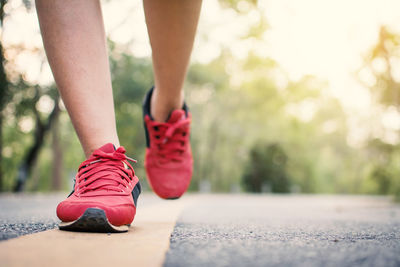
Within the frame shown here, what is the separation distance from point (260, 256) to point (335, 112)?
28122 millimetres

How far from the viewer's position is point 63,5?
3.82 feet

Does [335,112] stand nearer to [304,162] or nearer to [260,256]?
[304,162]

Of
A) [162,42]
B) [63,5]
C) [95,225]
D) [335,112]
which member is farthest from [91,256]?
[335,112]

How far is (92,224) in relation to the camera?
97 centimetres

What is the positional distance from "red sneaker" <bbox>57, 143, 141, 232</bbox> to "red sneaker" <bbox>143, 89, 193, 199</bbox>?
1.33 ft

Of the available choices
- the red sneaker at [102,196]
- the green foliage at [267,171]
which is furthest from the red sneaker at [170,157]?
the green foliage at [267,171]

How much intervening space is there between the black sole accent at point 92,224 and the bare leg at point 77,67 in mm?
267

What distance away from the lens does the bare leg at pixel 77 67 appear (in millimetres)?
1166

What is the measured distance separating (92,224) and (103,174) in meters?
0.18

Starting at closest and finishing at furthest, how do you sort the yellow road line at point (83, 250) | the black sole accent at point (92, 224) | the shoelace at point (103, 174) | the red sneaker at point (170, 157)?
the yellow road line at point (83, 250)
the black sole accent at point (92, 224)
the shoelace at point (103, 174)
the red sneaker at point (170, 157)

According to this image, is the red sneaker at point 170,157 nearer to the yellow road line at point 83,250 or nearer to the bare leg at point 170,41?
the bare leg at point 170,41

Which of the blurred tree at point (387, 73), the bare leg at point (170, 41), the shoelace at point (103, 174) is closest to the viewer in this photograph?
the shoelace at point (103, 174)

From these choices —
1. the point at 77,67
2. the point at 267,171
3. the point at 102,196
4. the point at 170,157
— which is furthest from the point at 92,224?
the point at 267,171

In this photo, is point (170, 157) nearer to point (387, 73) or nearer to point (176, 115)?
point (176, 115)
